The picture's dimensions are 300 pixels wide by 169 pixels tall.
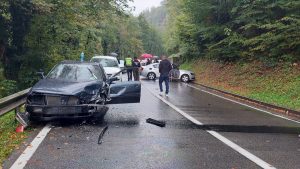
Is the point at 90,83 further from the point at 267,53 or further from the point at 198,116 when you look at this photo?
the point at 267,53

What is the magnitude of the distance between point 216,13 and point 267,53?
5.77 metres

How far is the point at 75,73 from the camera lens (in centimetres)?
1195

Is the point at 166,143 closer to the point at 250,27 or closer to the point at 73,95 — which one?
the point at 73,95

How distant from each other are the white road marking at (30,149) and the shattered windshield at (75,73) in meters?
2.06

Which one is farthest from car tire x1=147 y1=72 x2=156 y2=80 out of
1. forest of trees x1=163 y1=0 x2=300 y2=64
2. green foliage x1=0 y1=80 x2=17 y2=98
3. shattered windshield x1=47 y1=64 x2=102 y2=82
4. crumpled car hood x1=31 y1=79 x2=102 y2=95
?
crumpled car hood x1=31 y1=79 x2=102 y2=95

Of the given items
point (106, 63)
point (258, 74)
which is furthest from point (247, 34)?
point (106, 63)

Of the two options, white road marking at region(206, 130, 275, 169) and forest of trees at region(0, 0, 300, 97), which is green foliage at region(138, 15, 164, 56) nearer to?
forest of trees at region(0, 0, 300, 97)

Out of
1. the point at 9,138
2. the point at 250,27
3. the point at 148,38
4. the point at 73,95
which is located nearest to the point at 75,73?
the point at 73,95

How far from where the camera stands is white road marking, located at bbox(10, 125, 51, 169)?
6.67 metres

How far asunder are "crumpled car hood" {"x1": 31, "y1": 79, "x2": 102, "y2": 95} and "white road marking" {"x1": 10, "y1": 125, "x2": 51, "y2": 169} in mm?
886

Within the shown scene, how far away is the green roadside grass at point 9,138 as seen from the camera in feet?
24.9

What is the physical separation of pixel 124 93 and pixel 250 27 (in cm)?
1635

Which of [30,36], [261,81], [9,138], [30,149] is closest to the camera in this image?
[30,149]

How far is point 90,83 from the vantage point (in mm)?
10922
